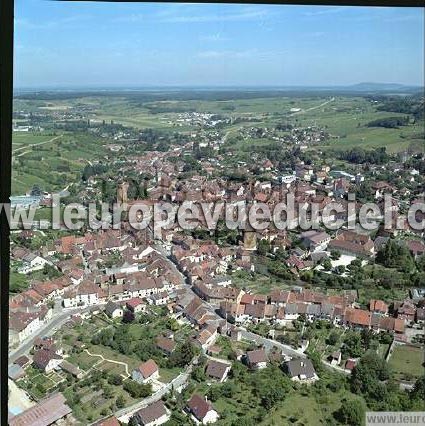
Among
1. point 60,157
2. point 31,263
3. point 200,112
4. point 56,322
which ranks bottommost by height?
point 56,322

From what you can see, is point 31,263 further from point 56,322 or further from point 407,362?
point 407,362

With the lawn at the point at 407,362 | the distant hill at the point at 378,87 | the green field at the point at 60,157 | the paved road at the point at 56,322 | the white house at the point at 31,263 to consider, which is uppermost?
the distant hill at the point at 378,87

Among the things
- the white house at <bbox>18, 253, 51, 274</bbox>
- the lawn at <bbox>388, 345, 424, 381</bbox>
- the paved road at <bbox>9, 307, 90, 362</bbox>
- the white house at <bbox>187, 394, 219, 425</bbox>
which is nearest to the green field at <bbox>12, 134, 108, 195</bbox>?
the white house at <bbox>18, 253, 51, 274</bbox>

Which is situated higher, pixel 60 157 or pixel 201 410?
pixel 60 157

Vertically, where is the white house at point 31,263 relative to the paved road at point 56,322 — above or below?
above

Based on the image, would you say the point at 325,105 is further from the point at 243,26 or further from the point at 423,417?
the point at 423,417

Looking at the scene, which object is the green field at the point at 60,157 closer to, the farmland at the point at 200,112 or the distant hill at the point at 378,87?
the farmland at the point at 200,112

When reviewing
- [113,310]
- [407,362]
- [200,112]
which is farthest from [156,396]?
[200,112]

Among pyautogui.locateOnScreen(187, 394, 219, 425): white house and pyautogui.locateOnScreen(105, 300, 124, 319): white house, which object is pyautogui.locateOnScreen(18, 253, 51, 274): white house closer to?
pyautogui.locateOnScreen(105, 300, 124, 319): white house

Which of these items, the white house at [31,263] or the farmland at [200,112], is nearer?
the white house at [31,263]

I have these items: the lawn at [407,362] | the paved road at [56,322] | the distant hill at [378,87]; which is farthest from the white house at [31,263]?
the lawn at [407,362]
